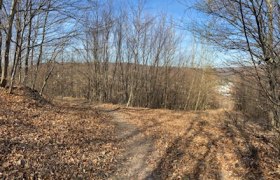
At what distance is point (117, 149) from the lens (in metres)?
7.18

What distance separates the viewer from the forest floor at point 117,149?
5.22 m

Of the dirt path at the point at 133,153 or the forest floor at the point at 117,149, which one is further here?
the dirt path at the point at 133,153

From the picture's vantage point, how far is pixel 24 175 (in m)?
4.41

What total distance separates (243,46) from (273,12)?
85 cm

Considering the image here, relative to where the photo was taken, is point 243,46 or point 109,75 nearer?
point 243,46

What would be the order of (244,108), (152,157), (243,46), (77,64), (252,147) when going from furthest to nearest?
(77,64), (244,108), (252,147), (152,157), (243,46)

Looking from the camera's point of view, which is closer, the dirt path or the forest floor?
the forest floor

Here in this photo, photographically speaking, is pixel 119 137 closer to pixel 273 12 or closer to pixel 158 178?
pixel 158 178

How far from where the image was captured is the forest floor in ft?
17.1

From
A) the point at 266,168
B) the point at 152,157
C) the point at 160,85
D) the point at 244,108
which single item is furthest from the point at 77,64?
the point at 266,168

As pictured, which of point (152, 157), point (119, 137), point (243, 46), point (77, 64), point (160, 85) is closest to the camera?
point (243, 46)

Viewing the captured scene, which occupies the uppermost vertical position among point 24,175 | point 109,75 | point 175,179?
point 109,75

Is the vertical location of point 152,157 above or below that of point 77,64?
below

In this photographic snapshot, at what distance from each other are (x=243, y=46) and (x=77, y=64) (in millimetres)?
21447
